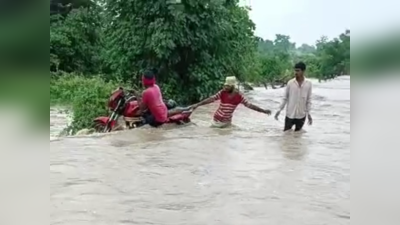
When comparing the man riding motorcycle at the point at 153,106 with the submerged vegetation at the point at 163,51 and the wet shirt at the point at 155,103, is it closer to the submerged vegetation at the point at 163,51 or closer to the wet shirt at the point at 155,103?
the wet shirt at the point at 155,103

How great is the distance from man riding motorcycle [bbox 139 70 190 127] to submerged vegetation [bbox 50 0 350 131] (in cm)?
15

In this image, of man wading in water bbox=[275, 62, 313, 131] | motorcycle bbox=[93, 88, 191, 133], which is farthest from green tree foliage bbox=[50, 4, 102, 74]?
man wading in water bbox=[275, 62, 313, 131]

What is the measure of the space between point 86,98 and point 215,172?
1.53 m

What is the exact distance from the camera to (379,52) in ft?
5.87

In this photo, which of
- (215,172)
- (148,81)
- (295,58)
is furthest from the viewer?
(148,81)

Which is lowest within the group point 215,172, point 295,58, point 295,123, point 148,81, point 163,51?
point 215,172

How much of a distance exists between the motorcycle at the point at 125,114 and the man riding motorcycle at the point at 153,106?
4 centimetres

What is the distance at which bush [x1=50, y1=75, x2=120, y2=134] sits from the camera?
4.05 meters

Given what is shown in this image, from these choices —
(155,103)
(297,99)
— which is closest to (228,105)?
(155,103)

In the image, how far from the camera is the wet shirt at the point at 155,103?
14.4ft

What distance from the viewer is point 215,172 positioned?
3271 millimetres

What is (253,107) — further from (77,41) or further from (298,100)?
(77,41)

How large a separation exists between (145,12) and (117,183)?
6.79ft

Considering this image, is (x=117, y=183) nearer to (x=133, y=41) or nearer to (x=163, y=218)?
(x=163, y=218)
